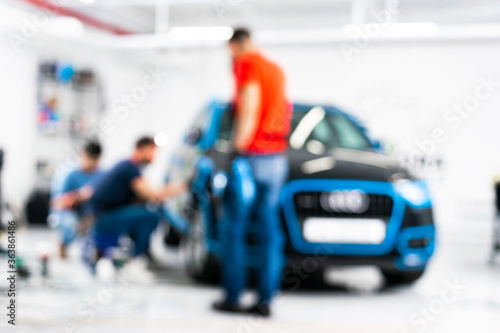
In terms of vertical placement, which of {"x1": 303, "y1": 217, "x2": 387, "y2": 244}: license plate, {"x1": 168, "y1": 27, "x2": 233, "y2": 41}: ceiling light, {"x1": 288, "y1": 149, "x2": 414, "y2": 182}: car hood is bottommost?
{"x1": 303, "y1": 217, "x2": 387, "y2": 244}: license plate

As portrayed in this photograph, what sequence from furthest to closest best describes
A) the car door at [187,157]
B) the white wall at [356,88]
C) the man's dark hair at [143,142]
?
the white wall at [356,88] < the car door at [187,157] < the man's dark hair at [143,142]

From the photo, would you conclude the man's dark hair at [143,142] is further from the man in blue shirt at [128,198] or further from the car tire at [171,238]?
the car tire at [171,238]

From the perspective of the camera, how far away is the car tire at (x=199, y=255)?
14.9 ft

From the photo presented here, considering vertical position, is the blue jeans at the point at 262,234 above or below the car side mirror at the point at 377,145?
below

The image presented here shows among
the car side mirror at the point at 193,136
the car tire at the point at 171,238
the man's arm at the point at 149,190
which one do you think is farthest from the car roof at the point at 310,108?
the car tire at the point at 171,238

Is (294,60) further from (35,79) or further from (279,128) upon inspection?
(279,128)

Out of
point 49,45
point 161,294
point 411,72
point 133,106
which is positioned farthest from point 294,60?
point 161,294

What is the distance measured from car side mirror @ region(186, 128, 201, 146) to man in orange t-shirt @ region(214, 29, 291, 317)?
4.63 feet

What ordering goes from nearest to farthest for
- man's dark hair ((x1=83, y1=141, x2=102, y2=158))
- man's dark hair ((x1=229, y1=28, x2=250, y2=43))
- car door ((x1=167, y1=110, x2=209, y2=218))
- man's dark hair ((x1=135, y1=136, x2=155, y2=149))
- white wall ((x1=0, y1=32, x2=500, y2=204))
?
man's dark hair ((x1=229, y1=28, x2=250, y2=43)) → man's dark hair ((x1=135, y1=136, x2=155, y2=149)) → car door ((x1=167, y1=110, x2=209, y2=218)) → man's dark hair ((x1=83, y1=141, x2=102, y2=158)) → white wall ((x1=0, y1=32, x2=500, y2=204))

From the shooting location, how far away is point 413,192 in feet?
15.1

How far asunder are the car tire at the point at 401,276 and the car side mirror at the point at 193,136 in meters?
1.66

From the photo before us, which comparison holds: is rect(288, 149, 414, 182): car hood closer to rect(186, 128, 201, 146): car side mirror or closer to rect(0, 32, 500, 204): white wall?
rect(186, 128, 201, 146): car side mirror

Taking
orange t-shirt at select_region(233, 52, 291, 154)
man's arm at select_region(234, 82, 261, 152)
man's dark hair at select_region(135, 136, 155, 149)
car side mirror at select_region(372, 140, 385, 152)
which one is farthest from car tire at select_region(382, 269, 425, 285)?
man's dark hair at select_region(135, 136, 155, 149)

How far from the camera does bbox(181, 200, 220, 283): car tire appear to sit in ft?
14.9
